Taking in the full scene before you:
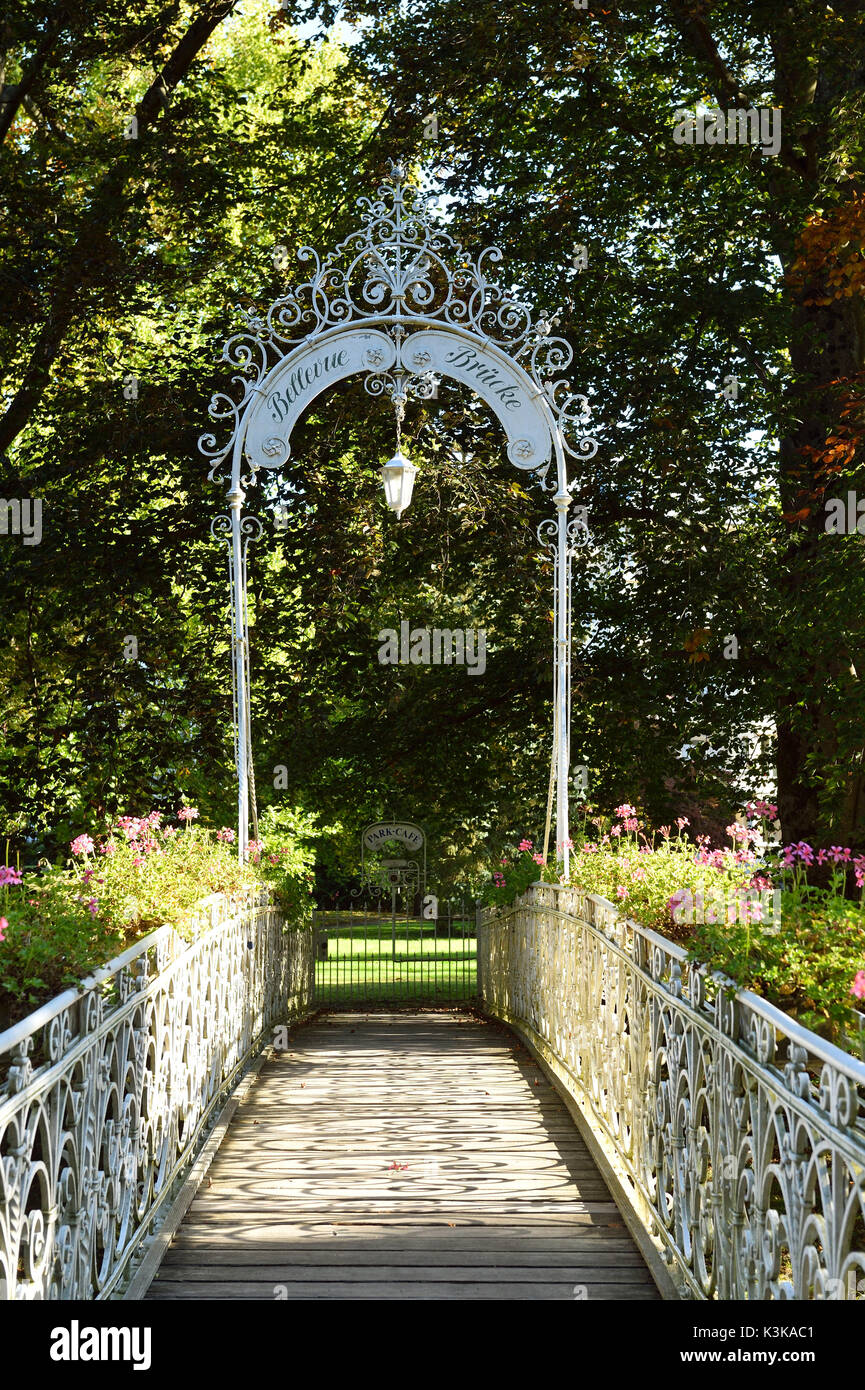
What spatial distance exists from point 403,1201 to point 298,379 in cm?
624

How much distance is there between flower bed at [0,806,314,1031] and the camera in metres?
3.85

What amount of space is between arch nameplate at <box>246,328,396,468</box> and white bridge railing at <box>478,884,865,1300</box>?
4.10 meters

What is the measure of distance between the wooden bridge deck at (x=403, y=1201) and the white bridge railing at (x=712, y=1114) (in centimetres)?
26

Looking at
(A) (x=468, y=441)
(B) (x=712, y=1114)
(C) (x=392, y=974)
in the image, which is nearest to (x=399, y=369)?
(A) (x=468, y=441)

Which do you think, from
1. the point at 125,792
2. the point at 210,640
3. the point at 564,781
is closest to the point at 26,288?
the point at 210,640

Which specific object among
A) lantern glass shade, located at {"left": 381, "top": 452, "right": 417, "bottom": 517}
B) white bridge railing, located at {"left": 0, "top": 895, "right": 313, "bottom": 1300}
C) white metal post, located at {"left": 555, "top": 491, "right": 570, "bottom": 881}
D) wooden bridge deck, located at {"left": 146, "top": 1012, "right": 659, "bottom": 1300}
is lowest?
wooden bridge deck, located at {"left": 146, "top": 1012, "right": 659, "bottom": 1300}

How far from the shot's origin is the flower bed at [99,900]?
385 cm

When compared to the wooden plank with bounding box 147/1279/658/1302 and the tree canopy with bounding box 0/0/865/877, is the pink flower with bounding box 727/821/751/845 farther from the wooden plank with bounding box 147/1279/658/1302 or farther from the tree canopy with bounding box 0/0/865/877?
the tree canopy with bounding box 0/0/865/877

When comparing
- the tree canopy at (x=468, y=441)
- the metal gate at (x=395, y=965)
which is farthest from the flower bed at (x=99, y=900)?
the metal gate at (x=395, y=965)

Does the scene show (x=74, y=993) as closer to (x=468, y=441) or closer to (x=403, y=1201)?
(x=403, y=1201)

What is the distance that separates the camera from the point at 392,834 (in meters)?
20.0

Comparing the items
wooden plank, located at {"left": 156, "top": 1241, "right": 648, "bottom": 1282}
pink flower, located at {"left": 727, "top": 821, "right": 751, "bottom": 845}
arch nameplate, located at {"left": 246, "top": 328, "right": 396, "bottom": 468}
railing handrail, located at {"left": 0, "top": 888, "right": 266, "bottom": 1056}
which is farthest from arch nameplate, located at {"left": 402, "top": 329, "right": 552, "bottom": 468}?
wooden plank, located at {"left": 156, "top": 1241, "right": 648, "bottom": 1282}
